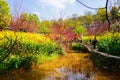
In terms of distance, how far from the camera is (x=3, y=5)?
129 feet

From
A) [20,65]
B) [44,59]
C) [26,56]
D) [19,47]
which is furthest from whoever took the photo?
[44,59]

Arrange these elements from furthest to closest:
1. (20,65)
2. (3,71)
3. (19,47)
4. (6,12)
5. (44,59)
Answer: (6,12) < (44,59) < (19,47) < (20,65) < (3,71)

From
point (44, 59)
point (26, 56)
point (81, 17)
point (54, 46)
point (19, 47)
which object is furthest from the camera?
point (81, 17)

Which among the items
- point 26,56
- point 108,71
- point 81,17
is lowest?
point 108,71

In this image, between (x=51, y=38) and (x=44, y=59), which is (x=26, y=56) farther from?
(x=51, y=38)

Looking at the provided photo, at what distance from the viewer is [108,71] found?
10844 mm

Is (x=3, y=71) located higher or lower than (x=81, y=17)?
lower

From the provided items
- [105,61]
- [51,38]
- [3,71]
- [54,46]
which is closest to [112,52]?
[105,61]

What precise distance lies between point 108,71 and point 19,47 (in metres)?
4.88

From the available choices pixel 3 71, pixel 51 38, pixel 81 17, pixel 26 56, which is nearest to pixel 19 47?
pixel 26 56

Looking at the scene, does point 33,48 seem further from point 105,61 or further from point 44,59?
point 105,61

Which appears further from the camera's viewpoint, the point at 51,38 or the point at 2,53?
the point at 51,38

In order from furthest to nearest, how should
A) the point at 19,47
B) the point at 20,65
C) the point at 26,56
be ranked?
the point at 19,47 < the point at 26,56 < the point at 20,65

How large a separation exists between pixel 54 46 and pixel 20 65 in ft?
21.3
